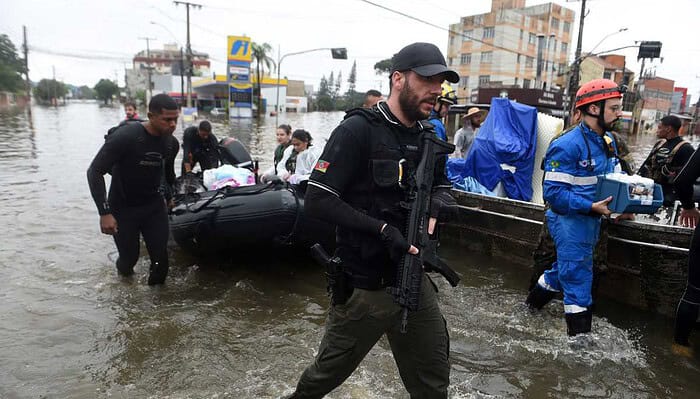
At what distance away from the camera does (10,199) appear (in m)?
7.62

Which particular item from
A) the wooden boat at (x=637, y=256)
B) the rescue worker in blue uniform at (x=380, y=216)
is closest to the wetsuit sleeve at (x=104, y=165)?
the rescue worker in blue uniform at (x=380, y=216)

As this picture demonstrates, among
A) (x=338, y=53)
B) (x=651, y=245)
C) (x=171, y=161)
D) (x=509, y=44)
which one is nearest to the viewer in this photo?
(x=651, y=245)

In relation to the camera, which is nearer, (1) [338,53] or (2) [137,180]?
(2) [137,180]

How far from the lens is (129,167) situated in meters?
3.61

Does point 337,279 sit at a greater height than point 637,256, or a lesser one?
greater

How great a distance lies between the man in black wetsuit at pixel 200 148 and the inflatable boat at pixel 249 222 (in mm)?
2678

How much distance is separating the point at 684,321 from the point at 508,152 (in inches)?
108

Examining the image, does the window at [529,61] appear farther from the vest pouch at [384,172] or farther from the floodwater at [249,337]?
the vest pouch at [384,172]

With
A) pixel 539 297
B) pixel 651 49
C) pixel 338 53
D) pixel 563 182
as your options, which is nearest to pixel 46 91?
pixel 338 53

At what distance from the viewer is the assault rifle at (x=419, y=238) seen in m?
1.71

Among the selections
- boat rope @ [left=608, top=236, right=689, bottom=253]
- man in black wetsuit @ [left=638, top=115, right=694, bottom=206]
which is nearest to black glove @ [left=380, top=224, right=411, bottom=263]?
boat rope @ [left=608, top=236, right=689, bottom=253]

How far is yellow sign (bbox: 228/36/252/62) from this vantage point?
40.3 meters

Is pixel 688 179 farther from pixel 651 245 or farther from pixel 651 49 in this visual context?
pixel 651 49

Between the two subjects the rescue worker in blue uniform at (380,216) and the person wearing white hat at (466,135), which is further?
the person wearing white hat at (466,135)
